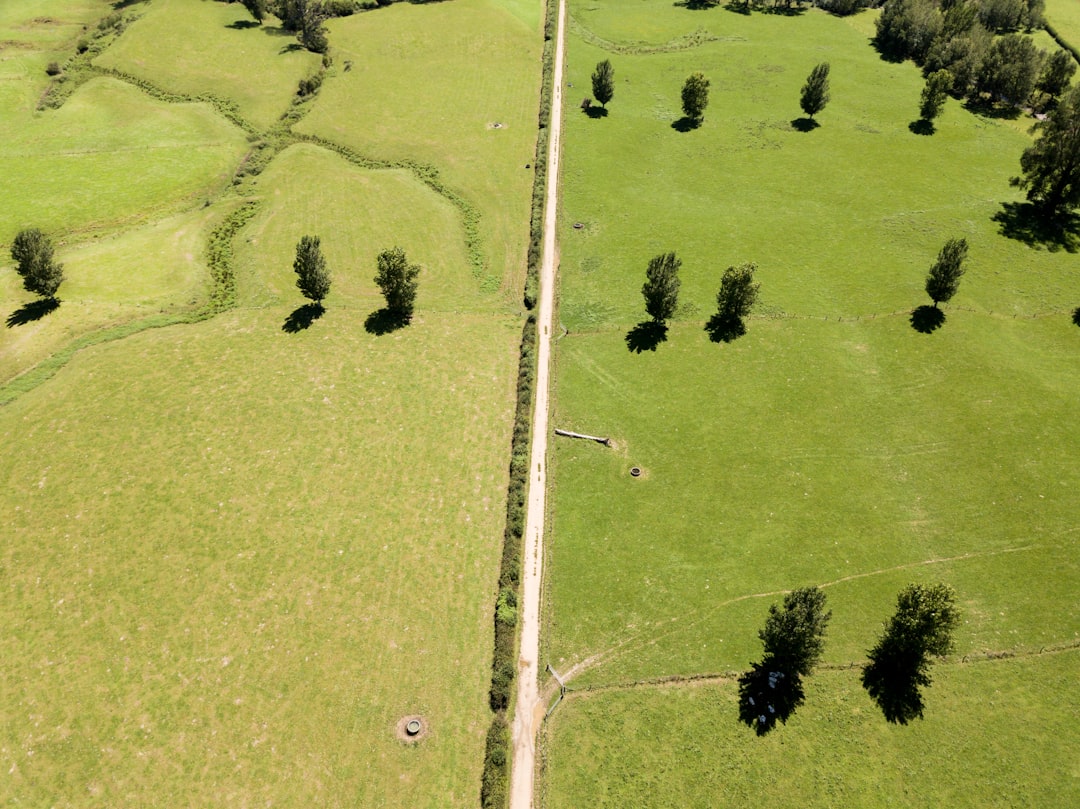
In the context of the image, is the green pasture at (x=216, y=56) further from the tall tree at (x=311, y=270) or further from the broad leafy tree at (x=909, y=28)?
the broad leafy tree at (x=909, y=28)

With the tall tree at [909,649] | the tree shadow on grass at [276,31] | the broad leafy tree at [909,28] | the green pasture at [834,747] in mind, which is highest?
the broad leafy tree at [909,28]

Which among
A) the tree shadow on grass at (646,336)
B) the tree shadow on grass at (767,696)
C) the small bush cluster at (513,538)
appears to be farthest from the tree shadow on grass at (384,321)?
the tree shadow on grass at (767,696)

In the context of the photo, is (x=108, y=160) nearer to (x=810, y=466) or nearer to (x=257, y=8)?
(x=257, y=8)

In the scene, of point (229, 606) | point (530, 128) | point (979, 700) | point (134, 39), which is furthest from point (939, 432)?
point (134, 39)

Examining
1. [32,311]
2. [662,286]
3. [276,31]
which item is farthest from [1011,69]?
[32,311]

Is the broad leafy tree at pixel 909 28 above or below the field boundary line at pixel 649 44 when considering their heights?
above

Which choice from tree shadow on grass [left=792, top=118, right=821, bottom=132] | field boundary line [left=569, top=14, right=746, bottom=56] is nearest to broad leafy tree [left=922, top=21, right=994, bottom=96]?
tree shadow on grass [left=792, top=118, right=821, bottom=132]

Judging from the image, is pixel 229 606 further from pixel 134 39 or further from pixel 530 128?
pixel 134 39
